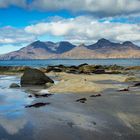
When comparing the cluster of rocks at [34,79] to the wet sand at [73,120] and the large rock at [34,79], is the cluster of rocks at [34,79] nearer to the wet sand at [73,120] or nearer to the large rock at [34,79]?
the large rock at [34,79]

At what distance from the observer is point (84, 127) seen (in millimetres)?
11141

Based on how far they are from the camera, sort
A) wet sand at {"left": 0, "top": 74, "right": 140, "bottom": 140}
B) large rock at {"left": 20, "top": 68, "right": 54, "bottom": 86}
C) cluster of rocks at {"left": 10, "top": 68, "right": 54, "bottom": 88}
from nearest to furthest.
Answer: wet sand at {"left": 0, "top": 74, "right": 140, "bottom": 140}, cluster of rocks at {"left": 10, "top": 68, "right": 54, "bottom": 88}, large rock at {"left": 20, "top": 68, "right": 54, "bottom": 86}

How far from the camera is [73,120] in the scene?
1247 centimetres

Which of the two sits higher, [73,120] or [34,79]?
[73,120]

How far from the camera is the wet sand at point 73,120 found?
10180 mm

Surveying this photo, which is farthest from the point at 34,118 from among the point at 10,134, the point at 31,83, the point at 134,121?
the point at 31,83

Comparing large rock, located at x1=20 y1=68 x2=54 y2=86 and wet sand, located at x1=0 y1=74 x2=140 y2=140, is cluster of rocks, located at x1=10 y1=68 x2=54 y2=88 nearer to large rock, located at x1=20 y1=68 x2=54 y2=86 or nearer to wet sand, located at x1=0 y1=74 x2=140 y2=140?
large rock, located at x1=20 y1=68 x2=54 y2=86

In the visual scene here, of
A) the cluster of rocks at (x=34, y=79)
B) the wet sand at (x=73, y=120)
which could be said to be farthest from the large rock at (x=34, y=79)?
the wet sand at (x=73, y=120)

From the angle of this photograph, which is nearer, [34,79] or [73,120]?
[73,120]

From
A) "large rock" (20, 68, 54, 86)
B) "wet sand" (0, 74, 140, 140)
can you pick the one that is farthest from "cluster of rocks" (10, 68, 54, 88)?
"wet sand" (0, 74, 140, 140)

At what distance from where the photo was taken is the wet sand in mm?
10180

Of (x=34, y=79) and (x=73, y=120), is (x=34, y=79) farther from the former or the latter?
(x=73, y=120)

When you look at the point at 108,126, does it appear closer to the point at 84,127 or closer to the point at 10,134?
the point at 84,127

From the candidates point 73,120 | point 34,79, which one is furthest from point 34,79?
point 73,120
